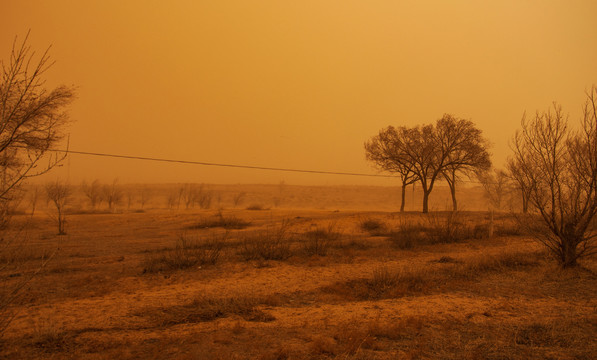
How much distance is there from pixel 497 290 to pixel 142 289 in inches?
324

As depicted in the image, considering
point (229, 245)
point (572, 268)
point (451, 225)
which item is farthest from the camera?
point (451, 225)

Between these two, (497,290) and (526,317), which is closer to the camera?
(526,317)

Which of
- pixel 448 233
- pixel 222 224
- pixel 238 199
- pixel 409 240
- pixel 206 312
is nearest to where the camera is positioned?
pixel 206 312

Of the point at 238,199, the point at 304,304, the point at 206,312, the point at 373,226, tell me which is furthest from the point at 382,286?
the point at 238,199

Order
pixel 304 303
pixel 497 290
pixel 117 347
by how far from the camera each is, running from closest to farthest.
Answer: pixel 117 347
pixel 304 303
pixel 497 290

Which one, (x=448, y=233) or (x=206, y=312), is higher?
(x=448, y=233)

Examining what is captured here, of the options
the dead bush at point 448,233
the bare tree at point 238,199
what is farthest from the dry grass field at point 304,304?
the bare tree at point 238,199

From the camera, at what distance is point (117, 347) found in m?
4.88

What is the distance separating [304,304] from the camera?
7.07m

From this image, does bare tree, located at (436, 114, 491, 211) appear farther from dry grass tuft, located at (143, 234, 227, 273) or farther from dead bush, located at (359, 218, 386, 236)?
dry grass tuft, located at (143, 234, 227, 273)

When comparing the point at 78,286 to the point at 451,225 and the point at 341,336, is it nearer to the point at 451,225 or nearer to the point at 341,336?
the point at 341,336

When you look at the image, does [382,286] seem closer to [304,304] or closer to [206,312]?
[304,304]

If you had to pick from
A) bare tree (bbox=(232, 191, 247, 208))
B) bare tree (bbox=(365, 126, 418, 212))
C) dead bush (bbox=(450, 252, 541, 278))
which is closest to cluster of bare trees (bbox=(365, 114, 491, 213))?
bare tree (bbox=(365, 126, 418, 212))

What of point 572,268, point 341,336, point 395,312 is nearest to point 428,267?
point 572,268
